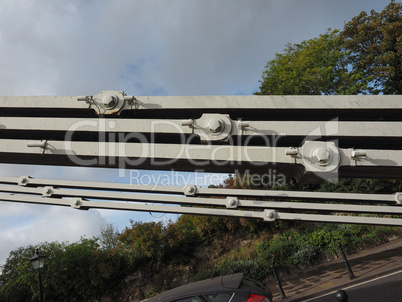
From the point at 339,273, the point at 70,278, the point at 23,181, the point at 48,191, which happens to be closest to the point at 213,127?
the point at 48,191

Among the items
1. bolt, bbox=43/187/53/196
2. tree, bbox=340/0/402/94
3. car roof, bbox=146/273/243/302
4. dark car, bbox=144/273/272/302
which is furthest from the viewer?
tree, bbox=340/0/402/94

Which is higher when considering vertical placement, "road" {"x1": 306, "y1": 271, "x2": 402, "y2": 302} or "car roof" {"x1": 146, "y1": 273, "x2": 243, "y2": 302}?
"car roof" {"x1": 146, "y1": 273, "x2": 243, "y2": 302}

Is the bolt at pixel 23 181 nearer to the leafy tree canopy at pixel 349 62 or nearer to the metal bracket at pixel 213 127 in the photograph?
the metal bracket at pixel 213 127

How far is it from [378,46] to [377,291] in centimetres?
1505

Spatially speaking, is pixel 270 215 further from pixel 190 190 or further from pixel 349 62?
pixel 349 62

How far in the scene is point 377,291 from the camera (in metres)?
5.68

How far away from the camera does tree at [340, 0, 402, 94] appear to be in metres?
14.1

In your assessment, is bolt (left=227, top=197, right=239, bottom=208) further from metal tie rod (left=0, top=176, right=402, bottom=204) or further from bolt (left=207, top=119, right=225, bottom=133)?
bolt (left=207, top=119, right=225, bottom=133)

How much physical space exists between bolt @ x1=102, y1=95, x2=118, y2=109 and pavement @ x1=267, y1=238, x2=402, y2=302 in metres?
6.45

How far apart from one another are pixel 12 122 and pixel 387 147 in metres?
7.45

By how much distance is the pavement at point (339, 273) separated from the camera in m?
6.59

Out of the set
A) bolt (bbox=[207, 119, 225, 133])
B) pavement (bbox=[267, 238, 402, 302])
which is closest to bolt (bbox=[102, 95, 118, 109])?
bolt (bbox=[207, 119, 225, 133])

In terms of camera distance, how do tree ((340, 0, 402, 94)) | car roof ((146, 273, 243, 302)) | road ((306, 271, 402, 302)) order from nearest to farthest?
1. car roof ((146, 273, 243, 302))
2. road ((306, 271, 402, 302))
3. tree ((340, 0, 402, 94))

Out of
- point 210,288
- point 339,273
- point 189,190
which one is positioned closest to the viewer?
point 210,288
